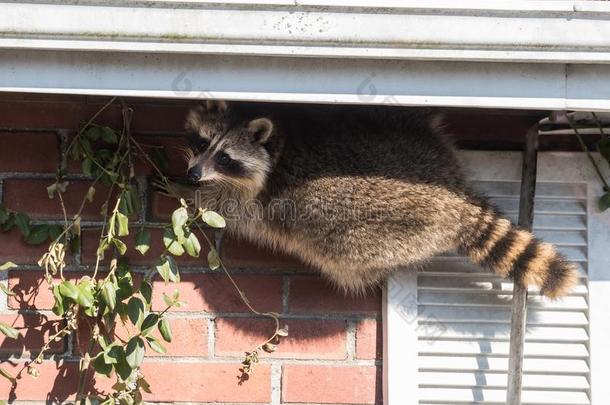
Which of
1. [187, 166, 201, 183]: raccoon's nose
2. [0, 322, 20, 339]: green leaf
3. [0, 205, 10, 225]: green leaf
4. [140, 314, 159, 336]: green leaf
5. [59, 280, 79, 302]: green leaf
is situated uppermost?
[187, 166, 201, 183]: raccoon's nose

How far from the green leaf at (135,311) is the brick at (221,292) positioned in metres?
0.17

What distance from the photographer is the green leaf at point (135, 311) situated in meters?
2.15

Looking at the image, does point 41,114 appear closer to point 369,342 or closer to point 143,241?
point 143,241

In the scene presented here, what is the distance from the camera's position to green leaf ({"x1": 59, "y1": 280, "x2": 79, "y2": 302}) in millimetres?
2090

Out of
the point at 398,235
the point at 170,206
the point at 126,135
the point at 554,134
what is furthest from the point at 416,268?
the point at 126,135

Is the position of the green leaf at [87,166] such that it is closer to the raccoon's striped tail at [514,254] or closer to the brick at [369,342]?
the brick at [369,342]

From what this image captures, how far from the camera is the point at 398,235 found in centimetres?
223

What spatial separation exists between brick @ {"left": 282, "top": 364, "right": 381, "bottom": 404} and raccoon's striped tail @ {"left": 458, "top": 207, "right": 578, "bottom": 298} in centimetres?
47

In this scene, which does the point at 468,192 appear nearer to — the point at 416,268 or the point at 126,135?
the point at 416,268

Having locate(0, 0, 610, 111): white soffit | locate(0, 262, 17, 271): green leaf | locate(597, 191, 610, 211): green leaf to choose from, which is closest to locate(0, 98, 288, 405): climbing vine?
locate(0, 262, 17, 271): green leaf

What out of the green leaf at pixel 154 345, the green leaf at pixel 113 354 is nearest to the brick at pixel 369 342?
the green leaf at pixel 154 345

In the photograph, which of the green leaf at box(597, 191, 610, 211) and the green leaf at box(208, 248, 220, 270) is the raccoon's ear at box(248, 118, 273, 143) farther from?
the green leaf at box(597, 191, 610, 211)

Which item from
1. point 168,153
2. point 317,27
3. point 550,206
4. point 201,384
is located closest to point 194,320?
point 201,384

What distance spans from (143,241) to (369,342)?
71 cm
